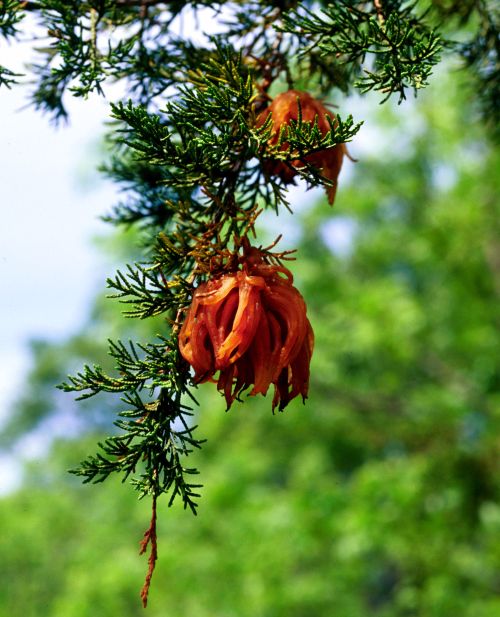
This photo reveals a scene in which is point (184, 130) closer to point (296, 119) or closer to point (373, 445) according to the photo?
point (296, 119)

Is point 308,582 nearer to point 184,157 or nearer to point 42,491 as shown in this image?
point 42,491

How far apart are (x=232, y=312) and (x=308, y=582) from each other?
6171 millimetres

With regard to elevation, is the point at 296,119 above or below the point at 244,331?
above

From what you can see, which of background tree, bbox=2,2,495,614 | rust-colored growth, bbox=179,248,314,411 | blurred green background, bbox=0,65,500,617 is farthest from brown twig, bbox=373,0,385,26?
blurred green background, bbox=0,65,500,617

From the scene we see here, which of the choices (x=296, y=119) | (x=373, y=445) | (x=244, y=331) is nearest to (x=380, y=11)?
(x=296, y=119)

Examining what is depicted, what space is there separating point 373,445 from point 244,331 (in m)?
6.07

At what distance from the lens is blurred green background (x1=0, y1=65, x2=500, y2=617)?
4.34m

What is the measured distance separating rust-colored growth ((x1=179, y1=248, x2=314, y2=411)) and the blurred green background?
3.41 meters

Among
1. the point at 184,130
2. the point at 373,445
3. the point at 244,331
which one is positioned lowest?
the point at 244,331

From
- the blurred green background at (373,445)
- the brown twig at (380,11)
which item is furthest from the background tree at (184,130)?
the blurred green background at (373,445)

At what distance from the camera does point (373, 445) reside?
6469mm

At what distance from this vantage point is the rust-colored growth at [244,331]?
0.65m

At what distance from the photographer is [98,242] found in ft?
24.3

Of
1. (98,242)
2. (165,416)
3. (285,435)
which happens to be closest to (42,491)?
(285,435)
